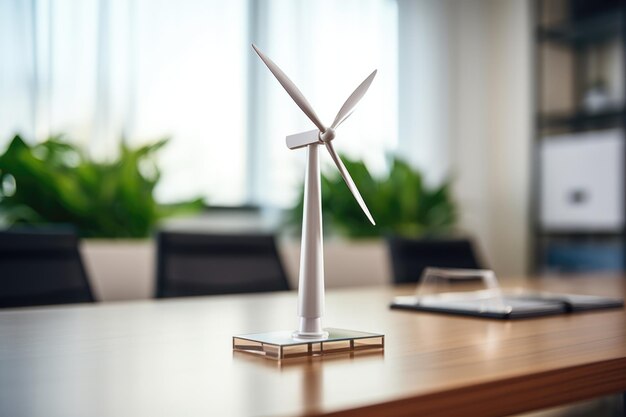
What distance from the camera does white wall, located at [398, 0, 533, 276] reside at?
356cm

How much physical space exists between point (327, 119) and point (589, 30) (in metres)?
1.36

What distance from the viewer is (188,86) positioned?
281 cm

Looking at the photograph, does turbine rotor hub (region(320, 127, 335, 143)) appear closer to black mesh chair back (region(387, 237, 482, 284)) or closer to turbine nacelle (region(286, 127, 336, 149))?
turbine nacelle (region(286, 127, 336, 149))

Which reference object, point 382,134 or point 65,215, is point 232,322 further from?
point 382,134

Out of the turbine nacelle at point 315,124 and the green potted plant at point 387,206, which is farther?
the green potted plant at point 387,206

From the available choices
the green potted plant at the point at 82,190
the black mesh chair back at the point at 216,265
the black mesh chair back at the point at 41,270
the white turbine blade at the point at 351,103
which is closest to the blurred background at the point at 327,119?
the green potted plant at the point at 82,190

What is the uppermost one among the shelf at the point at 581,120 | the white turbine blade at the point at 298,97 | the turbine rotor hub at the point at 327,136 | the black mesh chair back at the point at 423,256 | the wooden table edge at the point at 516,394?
the shelf at the point at 581,120

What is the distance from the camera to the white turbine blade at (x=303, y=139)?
25.5 inches

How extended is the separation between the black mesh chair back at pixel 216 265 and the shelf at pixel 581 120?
2279 millimetres

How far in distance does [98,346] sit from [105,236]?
170 cm

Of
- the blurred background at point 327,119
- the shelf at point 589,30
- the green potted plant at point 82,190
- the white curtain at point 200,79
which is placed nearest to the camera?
the green potted plant at point 82,190

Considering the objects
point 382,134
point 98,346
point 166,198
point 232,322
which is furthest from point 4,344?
point 382,134

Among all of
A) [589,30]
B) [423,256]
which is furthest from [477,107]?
[423,256]

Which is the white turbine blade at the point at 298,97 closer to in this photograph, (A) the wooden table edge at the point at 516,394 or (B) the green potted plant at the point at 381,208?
(A) the wooden table edge at the point at 516,394
